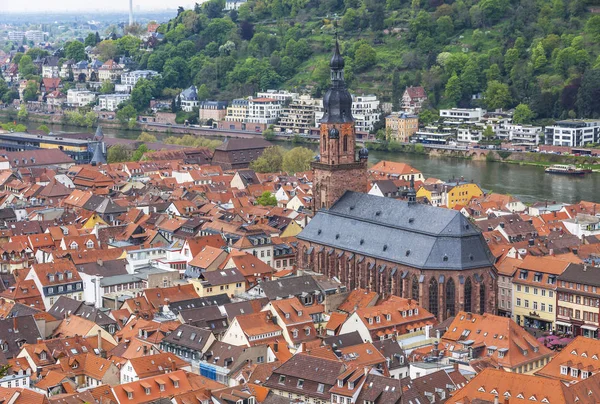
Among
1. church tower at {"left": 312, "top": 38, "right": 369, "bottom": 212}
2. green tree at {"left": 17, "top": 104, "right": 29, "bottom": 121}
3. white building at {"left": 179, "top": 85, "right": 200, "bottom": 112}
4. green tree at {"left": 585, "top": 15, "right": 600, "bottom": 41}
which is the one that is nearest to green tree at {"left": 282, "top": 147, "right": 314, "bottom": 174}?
church tower at {"left": 312, "top": 38, "right": 369, "bottom": 212}

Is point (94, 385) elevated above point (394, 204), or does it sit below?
below

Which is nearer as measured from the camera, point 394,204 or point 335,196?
point 394,204

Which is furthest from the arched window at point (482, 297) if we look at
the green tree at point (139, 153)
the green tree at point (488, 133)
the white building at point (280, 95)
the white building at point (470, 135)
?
the white building at point (280, 95)

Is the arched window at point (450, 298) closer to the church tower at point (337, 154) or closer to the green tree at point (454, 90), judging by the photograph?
the church tower at point (337, 154)

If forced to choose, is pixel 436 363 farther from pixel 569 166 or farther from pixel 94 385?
pixel 569 166

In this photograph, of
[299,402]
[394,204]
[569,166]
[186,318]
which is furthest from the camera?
[569,166]


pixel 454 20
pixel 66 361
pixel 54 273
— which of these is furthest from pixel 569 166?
pixel 66 361

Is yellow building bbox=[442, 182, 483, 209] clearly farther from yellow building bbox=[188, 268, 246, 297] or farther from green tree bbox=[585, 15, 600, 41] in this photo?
green tree bbox=[585, 15, 600, 41]
